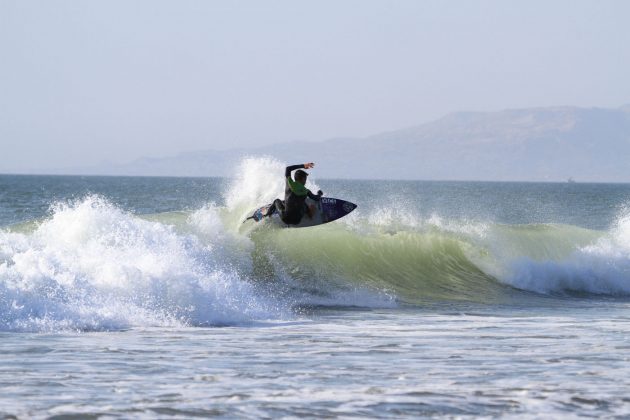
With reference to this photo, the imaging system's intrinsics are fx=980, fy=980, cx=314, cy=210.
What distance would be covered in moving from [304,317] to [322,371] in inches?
221

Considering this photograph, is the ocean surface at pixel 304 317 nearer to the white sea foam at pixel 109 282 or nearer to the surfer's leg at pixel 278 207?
the white sea foam at pixel 109 282

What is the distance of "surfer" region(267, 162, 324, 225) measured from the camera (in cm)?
1886

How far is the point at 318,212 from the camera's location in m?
20.6

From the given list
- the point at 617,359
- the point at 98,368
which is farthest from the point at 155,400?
the point at 617,359

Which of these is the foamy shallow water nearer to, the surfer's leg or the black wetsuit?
the black wetsuit

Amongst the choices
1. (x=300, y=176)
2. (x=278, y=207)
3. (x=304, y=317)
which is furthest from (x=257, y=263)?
(x=304, y=317)

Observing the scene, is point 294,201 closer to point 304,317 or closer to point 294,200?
point 294,200

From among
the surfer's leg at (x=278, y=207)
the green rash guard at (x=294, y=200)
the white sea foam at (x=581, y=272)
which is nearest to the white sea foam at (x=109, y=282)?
the surfer's leg at (x=278, y=207)

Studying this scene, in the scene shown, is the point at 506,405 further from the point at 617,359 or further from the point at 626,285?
the point at 626,285

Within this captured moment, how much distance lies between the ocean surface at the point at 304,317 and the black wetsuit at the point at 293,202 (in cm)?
138

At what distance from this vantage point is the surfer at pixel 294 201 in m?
18.9

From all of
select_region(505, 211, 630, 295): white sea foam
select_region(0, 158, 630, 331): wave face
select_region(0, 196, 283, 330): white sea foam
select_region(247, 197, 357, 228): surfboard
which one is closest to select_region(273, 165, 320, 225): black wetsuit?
select_region(247, 197, 357, 228): surfboard

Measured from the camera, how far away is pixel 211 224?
21.9m

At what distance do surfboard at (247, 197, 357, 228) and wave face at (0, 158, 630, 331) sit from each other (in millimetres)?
895
